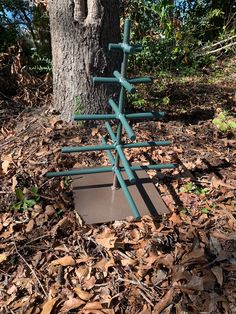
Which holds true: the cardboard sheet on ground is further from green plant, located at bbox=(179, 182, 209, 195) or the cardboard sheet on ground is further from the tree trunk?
the tree trunk

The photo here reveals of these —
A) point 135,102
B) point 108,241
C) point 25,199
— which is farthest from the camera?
point 135,102

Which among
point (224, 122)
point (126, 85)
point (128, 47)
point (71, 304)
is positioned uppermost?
point (128, 47)

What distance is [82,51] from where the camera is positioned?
303 cm

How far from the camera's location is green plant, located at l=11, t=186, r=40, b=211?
92.6 inches

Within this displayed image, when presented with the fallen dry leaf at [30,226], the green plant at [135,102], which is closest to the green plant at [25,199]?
the fallen dry leaf at [30,226]

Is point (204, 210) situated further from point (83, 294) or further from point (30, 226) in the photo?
point (30, 226)

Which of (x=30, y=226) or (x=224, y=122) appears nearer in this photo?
(x=30, y=226)

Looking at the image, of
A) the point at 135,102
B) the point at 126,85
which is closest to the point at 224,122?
the point at 135,102

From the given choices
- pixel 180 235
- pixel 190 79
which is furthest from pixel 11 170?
pixel 190 79

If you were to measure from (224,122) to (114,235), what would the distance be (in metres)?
1.96

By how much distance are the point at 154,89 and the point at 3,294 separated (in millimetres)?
3258

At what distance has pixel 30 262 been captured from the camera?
2033mm

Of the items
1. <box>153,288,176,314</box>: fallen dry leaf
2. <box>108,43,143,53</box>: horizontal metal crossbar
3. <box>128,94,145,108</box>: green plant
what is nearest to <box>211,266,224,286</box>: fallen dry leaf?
<box>153,288,176,314</box>: fallen dry leaf

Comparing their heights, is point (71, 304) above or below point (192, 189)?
below
